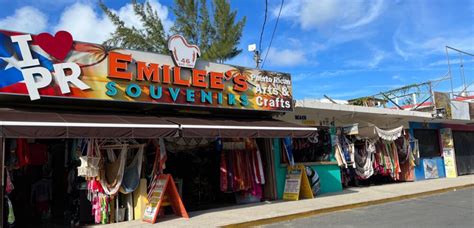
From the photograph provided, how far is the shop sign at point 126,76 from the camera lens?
8898mm

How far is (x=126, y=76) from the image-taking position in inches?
408

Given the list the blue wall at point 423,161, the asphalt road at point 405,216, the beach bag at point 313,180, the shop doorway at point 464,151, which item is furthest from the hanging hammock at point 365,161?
the shop doorway at point 464,151

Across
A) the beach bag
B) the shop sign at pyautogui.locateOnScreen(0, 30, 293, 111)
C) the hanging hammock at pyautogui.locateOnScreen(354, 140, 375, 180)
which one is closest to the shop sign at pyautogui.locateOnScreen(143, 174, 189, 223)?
the shop sign at pyautogui.locateOnScreen(0, 30, 293, 111)

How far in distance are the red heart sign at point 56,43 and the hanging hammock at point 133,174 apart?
9.20ft

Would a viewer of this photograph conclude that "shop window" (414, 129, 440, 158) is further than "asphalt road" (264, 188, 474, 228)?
Yes

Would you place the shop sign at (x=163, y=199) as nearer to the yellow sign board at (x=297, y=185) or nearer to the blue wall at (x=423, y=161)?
the yellow sign board at (x=297, y=185)

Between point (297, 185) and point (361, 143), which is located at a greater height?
point (361, 143)

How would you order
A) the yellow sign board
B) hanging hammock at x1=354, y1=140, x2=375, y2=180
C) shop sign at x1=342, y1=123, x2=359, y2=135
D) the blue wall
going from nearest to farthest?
the yellow sign board, shop sign at x1=342, y1=123, x2=359, y2=135, hanging hammock at x1=354, y1=140, x2=375, y2=180, the blue wall

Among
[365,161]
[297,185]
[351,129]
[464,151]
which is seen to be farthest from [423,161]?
[297,185]

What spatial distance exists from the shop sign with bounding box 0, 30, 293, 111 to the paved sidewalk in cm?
289

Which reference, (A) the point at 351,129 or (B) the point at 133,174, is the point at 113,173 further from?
(A) the point at 351,129

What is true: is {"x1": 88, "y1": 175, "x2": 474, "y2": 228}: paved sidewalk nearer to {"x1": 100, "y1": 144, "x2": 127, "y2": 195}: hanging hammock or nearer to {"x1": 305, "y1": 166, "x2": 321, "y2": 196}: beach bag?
{"x1": 305, "y1": 166, "x2": 321, "y2": 196}: beach bag

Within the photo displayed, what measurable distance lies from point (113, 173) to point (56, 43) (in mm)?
3212

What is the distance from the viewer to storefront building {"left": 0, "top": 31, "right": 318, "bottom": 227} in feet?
29.2
